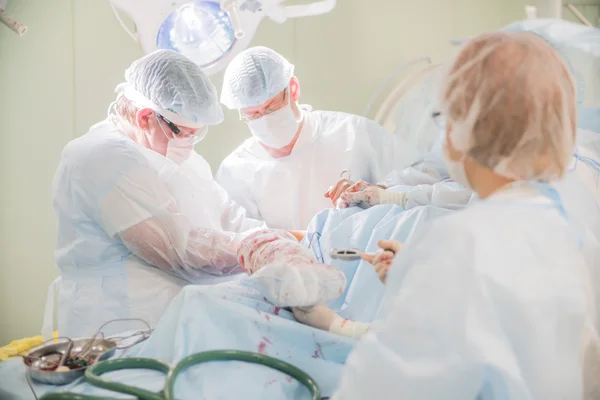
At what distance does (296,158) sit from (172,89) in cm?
71

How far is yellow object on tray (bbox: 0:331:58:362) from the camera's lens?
8.11ft

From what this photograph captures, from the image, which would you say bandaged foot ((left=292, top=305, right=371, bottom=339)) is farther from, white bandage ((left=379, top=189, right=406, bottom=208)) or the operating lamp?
the operating lamp

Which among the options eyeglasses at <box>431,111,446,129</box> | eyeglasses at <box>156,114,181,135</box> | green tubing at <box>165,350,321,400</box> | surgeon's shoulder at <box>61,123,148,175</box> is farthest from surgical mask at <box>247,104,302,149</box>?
green tubing at <box>165,350,321,400</box>

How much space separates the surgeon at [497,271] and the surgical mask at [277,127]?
1439 mm

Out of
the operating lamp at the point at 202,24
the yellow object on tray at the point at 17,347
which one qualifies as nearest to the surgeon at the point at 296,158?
the operating lamp at the point at 202,24

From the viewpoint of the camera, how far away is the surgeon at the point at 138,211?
6.36 feet

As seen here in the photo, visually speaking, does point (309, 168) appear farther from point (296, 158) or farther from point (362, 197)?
point (362, 197)

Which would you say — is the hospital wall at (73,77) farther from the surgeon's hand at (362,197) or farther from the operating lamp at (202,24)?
the surgeon's hand at (362,197)

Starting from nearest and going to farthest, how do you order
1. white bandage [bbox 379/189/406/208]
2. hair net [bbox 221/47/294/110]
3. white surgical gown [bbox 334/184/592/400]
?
white surgical gown [bbox 334/184/592/400]
white bandage [bbox 379/189/406/208]
hair net [bbox 221/47/294/110]

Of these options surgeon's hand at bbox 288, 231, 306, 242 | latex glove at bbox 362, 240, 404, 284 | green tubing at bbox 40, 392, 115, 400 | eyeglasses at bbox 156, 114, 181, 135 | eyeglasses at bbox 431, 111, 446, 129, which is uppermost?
eyeglasses at bbox 431, 111, 446, 129

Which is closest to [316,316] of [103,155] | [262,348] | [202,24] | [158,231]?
[262,348]

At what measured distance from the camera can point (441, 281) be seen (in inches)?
37.5

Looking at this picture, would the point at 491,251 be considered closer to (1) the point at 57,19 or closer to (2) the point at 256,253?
(2) the point at 256,253

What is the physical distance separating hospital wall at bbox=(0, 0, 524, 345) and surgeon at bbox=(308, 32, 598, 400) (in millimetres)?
2004
